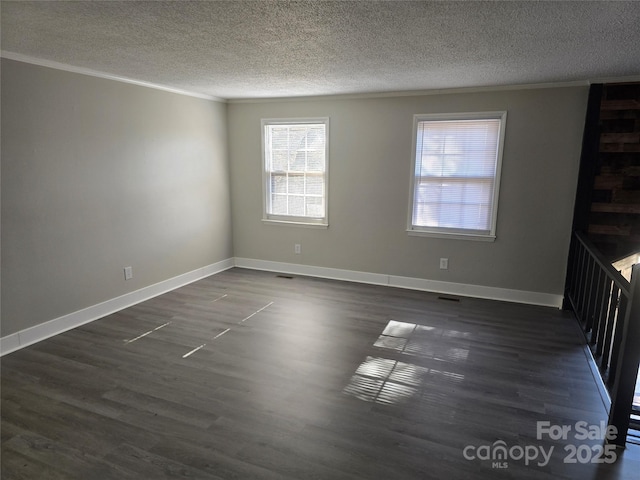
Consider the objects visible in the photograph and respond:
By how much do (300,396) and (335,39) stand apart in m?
2.34

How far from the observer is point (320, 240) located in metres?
5.23

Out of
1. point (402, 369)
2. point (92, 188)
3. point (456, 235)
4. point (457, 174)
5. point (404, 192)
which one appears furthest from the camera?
point (404, 192)

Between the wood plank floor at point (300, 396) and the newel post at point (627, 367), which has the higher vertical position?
the newel post at point (627, 367)

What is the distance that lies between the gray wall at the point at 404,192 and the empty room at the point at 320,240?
0.09 ft

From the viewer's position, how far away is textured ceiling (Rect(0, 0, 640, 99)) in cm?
203

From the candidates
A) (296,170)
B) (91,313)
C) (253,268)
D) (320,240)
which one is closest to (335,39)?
(296,170)

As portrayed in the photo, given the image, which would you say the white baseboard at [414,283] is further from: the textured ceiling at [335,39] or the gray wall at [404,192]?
the textured ceiling at [335,39]

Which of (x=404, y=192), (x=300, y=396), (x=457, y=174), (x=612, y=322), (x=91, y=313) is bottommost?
(x=300, y=396)

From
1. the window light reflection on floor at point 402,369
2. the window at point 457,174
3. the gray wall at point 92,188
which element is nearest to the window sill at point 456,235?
the window at point 457,174

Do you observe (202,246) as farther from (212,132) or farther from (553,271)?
(553,271)

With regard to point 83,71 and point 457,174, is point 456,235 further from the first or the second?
point 83,71

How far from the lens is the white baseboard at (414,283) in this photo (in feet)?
14.0

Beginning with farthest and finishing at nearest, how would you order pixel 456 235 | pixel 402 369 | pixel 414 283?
1. pixel 414 283
2. pixel 456 235
3. pixel 402 369

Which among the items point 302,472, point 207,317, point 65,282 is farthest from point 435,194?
point 65,282
